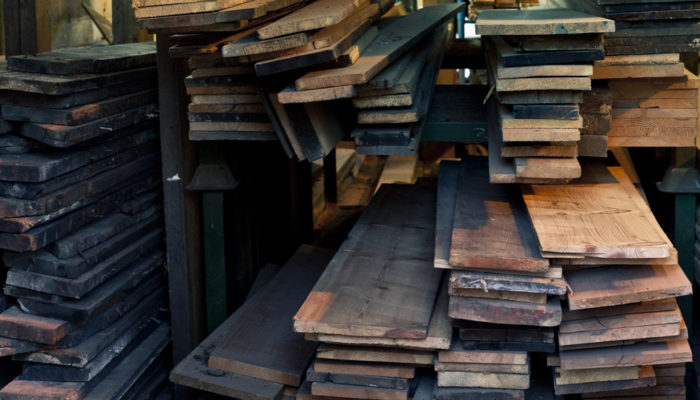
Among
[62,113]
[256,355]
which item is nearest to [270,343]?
[256,355]

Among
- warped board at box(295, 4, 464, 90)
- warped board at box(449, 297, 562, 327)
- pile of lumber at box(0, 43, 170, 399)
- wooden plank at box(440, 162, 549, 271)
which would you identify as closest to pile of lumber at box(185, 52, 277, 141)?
pile of lumber at box(0, 43, 170, 399)

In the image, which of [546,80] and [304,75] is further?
[304,75]

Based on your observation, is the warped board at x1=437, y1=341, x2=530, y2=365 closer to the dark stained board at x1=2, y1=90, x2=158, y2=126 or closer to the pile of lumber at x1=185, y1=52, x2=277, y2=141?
the pile of lumber at x1=185, y1=52, x2=277, y2=141

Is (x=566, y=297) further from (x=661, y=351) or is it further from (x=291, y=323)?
(x=291, y=323)

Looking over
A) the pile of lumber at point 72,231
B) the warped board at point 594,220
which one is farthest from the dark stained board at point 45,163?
the warped board at point 594,220

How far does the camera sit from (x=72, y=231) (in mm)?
4258

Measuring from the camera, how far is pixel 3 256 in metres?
4.11

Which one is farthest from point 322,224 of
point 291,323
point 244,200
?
point 291,323

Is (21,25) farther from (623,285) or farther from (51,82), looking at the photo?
(623,285)

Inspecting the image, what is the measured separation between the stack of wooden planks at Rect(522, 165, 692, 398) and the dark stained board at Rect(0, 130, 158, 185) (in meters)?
2.13

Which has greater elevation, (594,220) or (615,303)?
(594,220)

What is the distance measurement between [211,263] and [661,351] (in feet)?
8.41

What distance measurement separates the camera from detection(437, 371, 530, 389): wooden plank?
357 centimetres

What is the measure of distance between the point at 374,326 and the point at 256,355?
86cm
